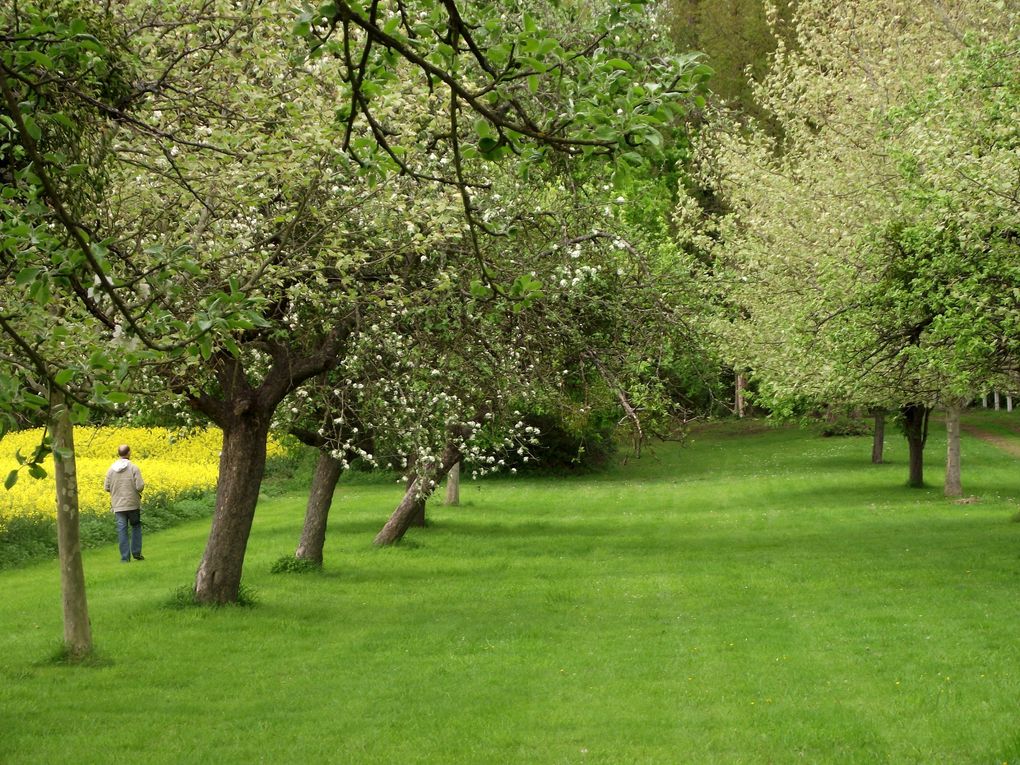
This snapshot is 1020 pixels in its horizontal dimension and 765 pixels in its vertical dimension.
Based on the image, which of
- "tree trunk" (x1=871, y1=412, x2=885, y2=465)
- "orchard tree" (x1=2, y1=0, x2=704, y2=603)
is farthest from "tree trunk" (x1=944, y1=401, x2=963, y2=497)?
"orchard tree" (x1=2, y1=0, x2=704, y2=603)

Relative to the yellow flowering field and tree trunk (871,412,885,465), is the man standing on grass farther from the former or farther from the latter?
tree trunk (871,412,885,465)

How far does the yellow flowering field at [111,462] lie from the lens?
92.0 feet

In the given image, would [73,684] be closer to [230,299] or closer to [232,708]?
[232,708]

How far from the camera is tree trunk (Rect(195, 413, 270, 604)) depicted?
17.7 metres

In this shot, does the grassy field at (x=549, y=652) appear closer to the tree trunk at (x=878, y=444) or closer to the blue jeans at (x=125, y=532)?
the blue jeans at (x=125, y=532)

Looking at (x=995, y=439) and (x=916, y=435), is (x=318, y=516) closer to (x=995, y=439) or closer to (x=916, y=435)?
(x=916, y=435)

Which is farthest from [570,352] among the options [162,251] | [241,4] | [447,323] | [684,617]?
[162,251]

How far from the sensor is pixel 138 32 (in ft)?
35.0

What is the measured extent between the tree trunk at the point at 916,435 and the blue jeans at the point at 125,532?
23823mm

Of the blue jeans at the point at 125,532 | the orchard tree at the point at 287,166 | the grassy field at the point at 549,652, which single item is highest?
the orchard tree at the point at 287,166

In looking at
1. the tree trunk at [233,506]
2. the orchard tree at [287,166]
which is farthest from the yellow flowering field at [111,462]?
the orchard tree at [287,166]

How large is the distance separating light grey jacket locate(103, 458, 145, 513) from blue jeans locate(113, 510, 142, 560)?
33 centimetres

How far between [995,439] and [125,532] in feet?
155

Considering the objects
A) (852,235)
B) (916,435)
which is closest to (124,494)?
(852,235)
